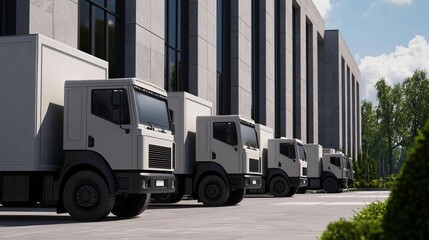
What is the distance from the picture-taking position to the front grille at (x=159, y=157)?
1398cm

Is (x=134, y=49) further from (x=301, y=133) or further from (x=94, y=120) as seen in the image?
(x=301, y=133)

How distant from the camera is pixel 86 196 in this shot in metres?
13.4

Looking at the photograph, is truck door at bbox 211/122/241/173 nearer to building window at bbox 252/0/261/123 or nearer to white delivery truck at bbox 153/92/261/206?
white delivery truck at bbox 153/92/261/206

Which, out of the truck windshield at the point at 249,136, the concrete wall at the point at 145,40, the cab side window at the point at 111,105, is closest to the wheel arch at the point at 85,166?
the cab side window at the point at 111,105

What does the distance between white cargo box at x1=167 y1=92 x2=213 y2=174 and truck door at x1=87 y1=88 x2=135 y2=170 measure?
18.4 feet

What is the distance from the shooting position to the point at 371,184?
192 feet

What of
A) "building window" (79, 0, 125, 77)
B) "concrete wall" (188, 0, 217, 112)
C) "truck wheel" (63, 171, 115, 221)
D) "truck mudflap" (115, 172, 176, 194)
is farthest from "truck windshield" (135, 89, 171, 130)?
"concrete wall" (188, 0, 217, 112)

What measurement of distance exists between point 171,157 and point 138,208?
1.37 meters

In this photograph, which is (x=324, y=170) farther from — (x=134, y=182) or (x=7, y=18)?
(x=134, y=182)

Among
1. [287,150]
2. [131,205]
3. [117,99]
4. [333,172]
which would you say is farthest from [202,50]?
[117,99]

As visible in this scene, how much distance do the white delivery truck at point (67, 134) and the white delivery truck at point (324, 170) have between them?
24.9 m

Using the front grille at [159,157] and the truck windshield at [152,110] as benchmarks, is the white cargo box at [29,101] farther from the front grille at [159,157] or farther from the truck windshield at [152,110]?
the front grille at [159,157]

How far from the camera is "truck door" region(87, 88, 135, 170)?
13484 millimetres

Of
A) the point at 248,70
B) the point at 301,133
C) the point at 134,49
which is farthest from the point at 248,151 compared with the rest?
the point at 301,133
